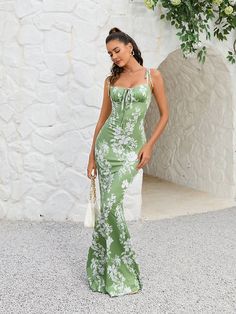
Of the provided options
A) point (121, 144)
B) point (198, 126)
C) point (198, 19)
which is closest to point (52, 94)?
point (198, 19)

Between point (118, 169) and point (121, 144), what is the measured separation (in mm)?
173

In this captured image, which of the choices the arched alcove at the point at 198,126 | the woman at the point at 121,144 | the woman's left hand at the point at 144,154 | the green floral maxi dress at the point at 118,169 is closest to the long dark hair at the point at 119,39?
the woman at the point at 121,144

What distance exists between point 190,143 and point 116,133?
410 centimetres

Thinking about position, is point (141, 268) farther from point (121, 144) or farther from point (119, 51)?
point (119, 51)

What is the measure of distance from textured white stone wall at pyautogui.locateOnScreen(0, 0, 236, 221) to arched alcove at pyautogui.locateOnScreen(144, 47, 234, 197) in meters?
1.42

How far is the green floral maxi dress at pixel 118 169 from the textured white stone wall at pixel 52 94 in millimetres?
1951

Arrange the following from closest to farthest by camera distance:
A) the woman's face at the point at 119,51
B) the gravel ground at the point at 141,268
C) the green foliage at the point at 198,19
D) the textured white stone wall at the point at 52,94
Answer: the woman's face at the point at 119,51
the gravel ground at the point at 141,268
the textured white stone wall at the point at 52,94
the green foliage at the point at 198,19

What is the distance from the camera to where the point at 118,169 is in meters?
3.65

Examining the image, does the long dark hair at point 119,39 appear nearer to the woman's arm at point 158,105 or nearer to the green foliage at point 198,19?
the woman's arm at point 158,105

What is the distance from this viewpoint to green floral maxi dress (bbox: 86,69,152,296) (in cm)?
361

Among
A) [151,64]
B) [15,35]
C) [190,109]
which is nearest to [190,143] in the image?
[190,109]

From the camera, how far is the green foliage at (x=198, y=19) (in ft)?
19.0

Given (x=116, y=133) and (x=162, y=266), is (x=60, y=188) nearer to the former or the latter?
(x=162, y=266)

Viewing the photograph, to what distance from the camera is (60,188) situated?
5.76 meters
